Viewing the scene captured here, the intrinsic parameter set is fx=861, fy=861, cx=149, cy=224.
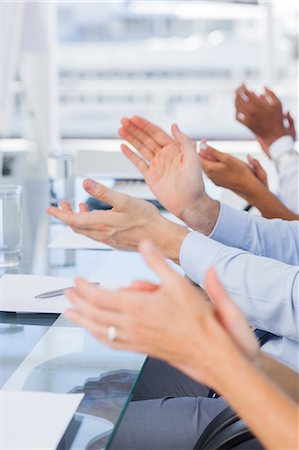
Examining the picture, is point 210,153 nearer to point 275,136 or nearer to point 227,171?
point 227,171

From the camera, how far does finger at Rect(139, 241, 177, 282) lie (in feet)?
3.01

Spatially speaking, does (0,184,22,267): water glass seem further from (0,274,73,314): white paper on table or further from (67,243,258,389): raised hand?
(67,243,258,389): raised hand

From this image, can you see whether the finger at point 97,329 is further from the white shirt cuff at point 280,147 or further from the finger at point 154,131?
the white shirt cuff at point 280,147

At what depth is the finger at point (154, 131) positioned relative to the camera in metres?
1.91

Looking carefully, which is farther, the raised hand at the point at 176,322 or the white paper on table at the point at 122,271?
the white paper on table at the point at 122,271

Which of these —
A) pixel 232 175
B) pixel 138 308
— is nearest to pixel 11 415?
pixel 138 308

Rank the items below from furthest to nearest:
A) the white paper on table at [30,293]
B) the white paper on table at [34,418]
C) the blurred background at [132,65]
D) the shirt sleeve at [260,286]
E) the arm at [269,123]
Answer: the blurred background at [132,65] < the arm at [269,123] < the white paper on table at [30,293] < the shirt sleeve at [260,286] < the white paper on table at [34,418]

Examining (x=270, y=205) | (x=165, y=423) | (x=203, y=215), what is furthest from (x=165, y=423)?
(x=270, y=205)

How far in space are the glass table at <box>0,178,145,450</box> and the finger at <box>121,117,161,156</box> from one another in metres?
0.54

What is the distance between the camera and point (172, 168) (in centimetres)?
184

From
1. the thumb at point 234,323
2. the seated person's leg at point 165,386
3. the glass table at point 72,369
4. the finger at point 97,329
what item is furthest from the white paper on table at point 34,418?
the seated person's leg at point 165,386

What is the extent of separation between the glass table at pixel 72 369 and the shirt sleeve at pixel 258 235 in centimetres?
54

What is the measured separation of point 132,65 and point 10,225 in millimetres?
10291

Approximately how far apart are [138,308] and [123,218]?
2.42 ft
